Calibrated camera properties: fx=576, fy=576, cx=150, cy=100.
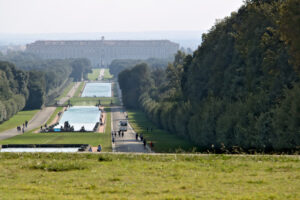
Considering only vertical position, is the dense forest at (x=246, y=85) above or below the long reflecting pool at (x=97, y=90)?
above

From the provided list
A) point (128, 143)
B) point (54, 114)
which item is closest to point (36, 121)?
point (54, 114)

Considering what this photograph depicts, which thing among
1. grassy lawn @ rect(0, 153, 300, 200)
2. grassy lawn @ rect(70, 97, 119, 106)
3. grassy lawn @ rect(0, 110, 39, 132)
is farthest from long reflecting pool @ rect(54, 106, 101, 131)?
grassy lawn @ rect(0, 153, 300, 200)

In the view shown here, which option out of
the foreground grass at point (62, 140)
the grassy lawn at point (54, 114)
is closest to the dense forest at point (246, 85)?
the foreground grass at point (62, 140)

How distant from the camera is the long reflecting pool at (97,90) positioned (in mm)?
144250

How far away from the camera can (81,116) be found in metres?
92.6

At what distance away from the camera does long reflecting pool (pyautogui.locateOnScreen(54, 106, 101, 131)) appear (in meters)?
79.2

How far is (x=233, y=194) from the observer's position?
33.6ft

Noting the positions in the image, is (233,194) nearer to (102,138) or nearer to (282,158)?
(282,158)

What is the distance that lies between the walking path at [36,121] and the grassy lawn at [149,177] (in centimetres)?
4563

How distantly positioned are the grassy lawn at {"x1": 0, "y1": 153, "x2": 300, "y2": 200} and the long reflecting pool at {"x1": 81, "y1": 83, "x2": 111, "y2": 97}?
4871 inches

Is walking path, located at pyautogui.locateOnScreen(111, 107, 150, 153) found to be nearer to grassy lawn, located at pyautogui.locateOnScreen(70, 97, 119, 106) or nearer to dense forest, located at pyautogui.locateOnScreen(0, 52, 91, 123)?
dense forest, located at pyautogui.locateOnScreen(0, 52, 91, 123)

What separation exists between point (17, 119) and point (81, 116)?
471 inches

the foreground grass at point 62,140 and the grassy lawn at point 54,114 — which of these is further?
the grassy lawn at point 54,114

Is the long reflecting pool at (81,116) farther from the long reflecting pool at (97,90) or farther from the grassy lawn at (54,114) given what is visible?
the long reflecting pool at (97,90)
